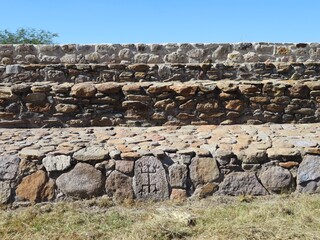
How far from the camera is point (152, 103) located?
5371 millimetres

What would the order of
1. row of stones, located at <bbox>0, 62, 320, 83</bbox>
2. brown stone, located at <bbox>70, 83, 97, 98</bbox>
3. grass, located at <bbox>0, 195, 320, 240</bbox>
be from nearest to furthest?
grass, located at <bbox>0, 195, 320, 240</bbox> < brown stone, located at <bbox>70, 83, 97, 98</bbox> < row of stones, located at <bbox>0, 62, 320, 83</bbox>

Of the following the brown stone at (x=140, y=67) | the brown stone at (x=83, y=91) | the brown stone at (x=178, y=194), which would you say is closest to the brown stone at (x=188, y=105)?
the brown stone at (x=140, y=67)

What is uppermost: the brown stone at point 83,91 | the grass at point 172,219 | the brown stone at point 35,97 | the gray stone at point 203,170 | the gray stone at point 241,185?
the brown stone at point 83,91

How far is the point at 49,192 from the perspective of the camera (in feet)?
12.2

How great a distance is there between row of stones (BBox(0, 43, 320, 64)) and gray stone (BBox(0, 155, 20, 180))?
2356 millimetres

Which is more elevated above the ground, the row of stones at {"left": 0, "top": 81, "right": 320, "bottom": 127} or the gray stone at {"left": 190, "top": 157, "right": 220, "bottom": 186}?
the row of stones at {"left": 0, "top": 81, "right": 320, "bottom": 127}

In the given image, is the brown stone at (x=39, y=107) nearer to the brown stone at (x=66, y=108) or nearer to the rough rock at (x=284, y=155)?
the brown stone at (x=66, y=108)

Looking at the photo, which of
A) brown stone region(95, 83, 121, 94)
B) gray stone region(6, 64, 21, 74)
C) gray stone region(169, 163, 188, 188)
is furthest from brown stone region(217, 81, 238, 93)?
gray stone region(6, 64, 21, 74)

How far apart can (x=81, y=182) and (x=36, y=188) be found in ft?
1.32

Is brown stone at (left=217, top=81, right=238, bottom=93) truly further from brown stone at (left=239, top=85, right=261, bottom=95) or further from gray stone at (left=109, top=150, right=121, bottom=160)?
gray stone at (left=109, top=150, right=121, bottom=160)

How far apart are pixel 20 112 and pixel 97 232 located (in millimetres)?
2815

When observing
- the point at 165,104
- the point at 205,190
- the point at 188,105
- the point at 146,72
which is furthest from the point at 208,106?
the point at 205,190

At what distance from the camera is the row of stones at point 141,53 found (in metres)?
5.86

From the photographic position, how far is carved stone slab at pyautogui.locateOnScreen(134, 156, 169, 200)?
3.78m
